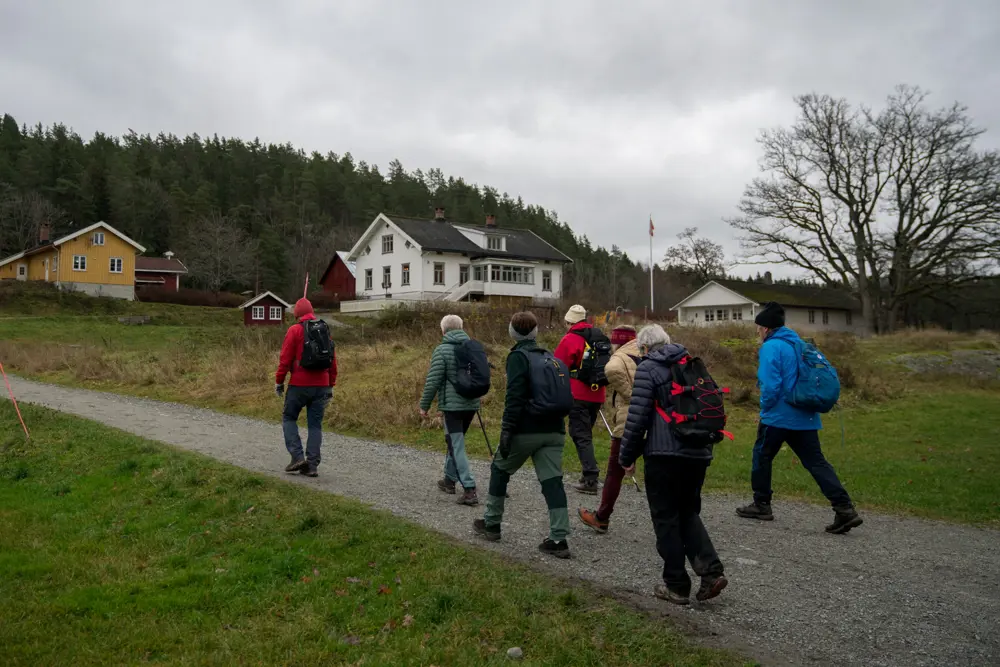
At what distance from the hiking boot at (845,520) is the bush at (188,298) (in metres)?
53.7

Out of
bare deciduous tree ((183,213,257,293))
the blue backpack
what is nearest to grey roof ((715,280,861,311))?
bare deciduous tree ((183,213,257,293))

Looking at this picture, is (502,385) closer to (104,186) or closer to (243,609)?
(243,609)

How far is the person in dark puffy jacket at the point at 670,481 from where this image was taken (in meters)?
4.74

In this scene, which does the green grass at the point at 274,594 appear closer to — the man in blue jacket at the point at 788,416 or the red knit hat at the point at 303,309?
the red knit hat at the point at 303,309

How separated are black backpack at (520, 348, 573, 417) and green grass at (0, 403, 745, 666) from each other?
1.17 metres

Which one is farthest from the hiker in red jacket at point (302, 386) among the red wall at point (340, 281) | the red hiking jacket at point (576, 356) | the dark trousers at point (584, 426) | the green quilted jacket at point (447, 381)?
the red wall at point (340, 281)

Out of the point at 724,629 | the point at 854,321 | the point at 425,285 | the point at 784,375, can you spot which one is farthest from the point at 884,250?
the point at 724,629

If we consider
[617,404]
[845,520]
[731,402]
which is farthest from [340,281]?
[845,520]

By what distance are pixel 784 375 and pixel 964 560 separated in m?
2.09

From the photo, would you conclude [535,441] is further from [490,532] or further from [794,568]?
[794,568]

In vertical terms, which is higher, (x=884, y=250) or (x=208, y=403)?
(x=884, y=250)

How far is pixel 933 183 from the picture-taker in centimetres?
4238

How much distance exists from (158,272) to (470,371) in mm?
66716

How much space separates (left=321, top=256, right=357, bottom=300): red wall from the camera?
64.4 metres
